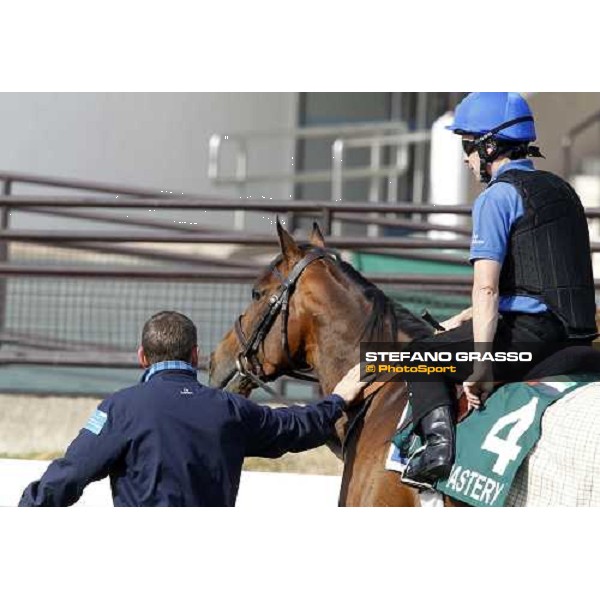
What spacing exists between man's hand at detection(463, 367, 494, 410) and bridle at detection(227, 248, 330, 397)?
1150mm

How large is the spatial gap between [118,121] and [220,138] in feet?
4.13

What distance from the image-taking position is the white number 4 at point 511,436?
171 inches

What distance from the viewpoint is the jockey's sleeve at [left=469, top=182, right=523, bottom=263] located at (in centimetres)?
454

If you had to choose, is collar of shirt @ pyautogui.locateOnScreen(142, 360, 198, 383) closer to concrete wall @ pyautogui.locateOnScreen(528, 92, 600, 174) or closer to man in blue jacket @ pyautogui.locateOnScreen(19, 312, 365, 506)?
man in blue jacket @ pyautogui.locateOnScreen(19, 312, 365, 506)

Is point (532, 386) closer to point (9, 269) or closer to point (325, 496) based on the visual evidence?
point (325, 496)

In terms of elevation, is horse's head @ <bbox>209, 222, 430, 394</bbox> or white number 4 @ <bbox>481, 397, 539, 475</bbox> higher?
horse's head @ <bbox>209, 222, 430, 394</bbox>

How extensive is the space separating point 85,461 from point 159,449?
219 millimetres

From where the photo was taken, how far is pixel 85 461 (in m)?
4.22

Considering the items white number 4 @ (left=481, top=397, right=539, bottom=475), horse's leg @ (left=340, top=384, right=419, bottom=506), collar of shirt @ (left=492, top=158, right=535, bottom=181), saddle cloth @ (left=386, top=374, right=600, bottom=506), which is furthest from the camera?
horse's leg @ (left=340, top=384, right=419, bottom=506)

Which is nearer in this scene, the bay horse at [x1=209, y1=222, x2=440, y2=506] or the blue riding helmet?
the blue riding helmet

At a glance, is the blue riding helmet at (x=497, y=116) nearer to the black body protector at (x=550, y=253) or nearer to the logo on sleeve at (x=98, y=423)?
the black body protector at (x=550, y=253)

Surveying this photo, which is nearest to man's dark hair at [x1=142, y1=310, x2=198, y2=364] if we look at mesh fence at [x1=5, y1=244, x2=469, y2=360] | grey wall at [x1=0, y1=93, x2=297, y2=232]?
mesh fence at [x1=5, y1=244, x2=469, y2=360]

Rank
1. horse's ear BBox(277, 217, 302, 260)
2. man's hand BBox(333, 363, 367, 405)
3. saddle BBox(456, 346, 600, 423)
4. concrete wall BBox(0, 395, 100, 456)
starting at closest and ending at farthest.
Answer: saddle BBox(456, 346, 600, 423)
man's hand BBox(333, 363, 367, 405)
horse's ear BBox(277, 217, 302, 260)
concrete wall BBox(0, 395, 100, 456)
